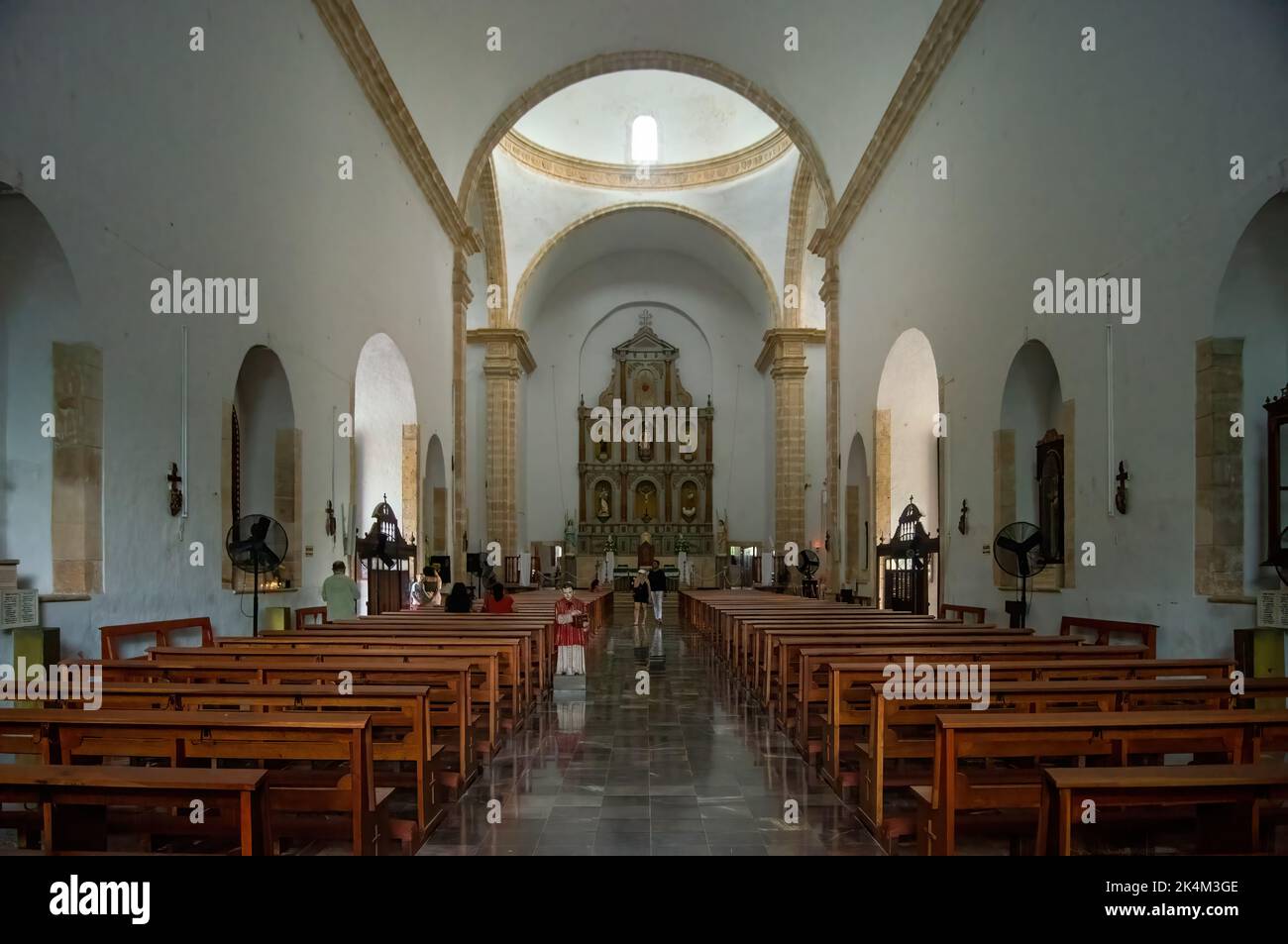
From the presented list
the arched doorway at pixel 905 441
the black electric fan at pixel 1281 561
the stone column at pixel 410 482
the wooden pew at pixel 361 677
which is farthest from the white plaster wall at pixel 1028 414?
the stone column at pixel 410 482

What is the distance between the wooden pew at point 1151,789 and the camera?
3.08 metres

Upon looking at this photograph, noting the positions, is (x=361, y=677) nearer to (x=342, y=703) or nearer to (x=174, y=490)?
(x=342, y=703)

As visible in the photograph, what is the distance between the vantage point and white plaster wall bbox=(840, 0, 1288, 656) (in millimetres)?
6855

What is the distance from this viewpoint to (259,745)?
3.81 metres

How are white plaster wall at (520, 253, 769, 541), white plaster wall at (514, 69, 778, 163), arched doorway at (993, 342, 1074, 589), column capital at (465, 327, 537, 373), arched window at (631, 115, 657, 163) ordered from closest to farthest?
1. arched doorway at (993, 342, 1074, 589)
2. white plaster wall at (514, 69, 778, 163)
3. column capital at (465, 327, 537, 373)
4. arched window at (631, 115, 657, 163)
5. white plaster wall at (520, 253, 769, 541)

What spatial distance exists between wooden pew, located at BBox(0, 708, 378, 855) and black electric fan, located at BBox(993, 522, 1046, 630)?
707cm

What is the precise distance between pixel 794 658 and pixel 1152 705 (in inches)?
118

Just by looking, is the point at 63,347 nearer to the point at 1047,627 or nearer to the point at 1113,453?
the point at 1113,453

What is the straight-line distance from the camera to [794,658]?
7754 mm

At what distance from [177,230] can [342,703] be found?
5.70m

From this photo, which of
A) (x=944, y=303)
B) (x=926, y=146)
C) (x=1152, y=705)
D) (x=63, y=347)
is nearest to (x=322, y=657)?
(x=63, y=347)

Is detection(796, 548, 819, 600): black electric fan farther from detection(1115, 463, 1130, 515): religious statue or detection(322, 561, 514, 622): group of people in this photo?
detection(1115, 463, 1130, 515): religious statue

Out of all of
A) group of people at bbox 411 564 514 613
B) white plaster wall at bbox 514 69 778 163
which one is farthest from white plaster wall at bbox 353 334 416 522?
white plaster wall at bbox 514 69 778 163

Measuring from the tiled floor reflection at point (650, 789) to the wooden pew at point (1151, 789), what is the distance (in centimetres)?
150
